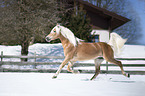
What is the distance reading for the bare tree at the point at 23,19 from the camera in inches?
493

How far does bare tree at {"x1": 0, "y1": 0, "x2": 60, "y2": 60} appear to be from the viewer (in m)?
12.5

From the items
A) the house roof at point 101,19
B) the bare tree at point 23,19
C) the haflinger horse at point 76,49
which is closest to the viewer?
the haflinger horse at point 76,49

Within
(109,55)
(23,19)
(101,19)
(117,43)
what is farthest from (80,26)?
(109,55)

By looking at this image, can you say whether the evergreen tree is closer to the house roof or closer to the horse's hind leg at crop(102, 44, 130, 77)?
the house roof

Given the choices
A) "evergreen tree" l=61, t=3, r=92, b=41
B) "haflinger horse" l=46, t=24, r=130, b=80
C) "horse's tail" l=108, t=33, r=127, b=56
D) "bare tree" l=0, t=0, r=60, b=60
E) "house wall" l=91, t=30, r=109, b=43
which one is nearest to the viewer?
"haflinger horse" l=46, t=24, r=130, b=80

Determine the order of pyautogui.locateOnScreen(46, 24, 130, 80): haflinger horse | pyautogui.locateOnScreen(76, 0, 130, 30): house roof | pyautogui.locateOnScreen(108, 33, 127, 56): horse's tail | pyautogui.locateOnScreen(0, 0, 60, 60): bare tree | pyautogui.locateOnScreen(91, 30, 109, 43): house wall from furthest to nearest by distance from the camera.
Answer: pyautogui.locateOnScreen(91, 30, 109, 43): house wall → pyautogui.locateOnScreen(76, 0, 130, 30): house roof → pyautogui.locateOnScreen(0, 0, 60, 60): bare tree → pyautogui.locateOnScreen(108, 33, 127, 56): horse's tail → pyautogui.locateOnScreen(46, 24, 130, 80): haflinger horse

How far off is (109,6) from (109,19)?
9832mm

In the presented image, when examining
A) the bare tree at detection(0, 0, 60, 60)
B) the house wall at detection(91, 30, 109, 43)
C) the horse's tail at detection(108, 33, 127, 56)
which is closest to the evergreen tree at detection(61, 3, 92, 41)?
the bare tree at detection(0, 0, 60, 60)

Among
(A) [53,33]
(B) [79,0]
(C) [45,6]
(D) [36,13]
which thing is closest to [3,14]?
(D) [36,13]

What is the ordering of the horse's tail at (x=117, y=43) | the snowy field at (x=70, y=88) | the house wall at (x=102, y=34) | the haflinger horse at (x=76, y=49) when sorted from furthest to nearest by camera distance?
the house wall at (x=102, y=34) < the horse's tail at (x=117, y=43) < the haflinger horse at (x=76, y=49) < the snowy field at (x=70, y=88)

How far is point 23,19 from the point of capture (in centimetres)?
1310

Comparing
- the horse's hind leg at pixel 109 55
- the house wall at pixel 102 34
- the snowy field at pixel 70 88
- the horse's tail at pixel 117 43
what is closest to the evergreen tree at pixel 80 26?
the house wall at pixel 102 34

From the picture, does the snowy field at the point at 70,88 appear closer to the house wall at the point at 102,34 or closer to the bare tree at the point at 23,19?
the bare tree at the point at 23,19

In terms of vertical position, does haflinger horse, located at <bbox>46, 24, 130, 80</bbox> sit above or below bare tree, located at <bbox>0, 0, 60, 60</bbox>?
below
